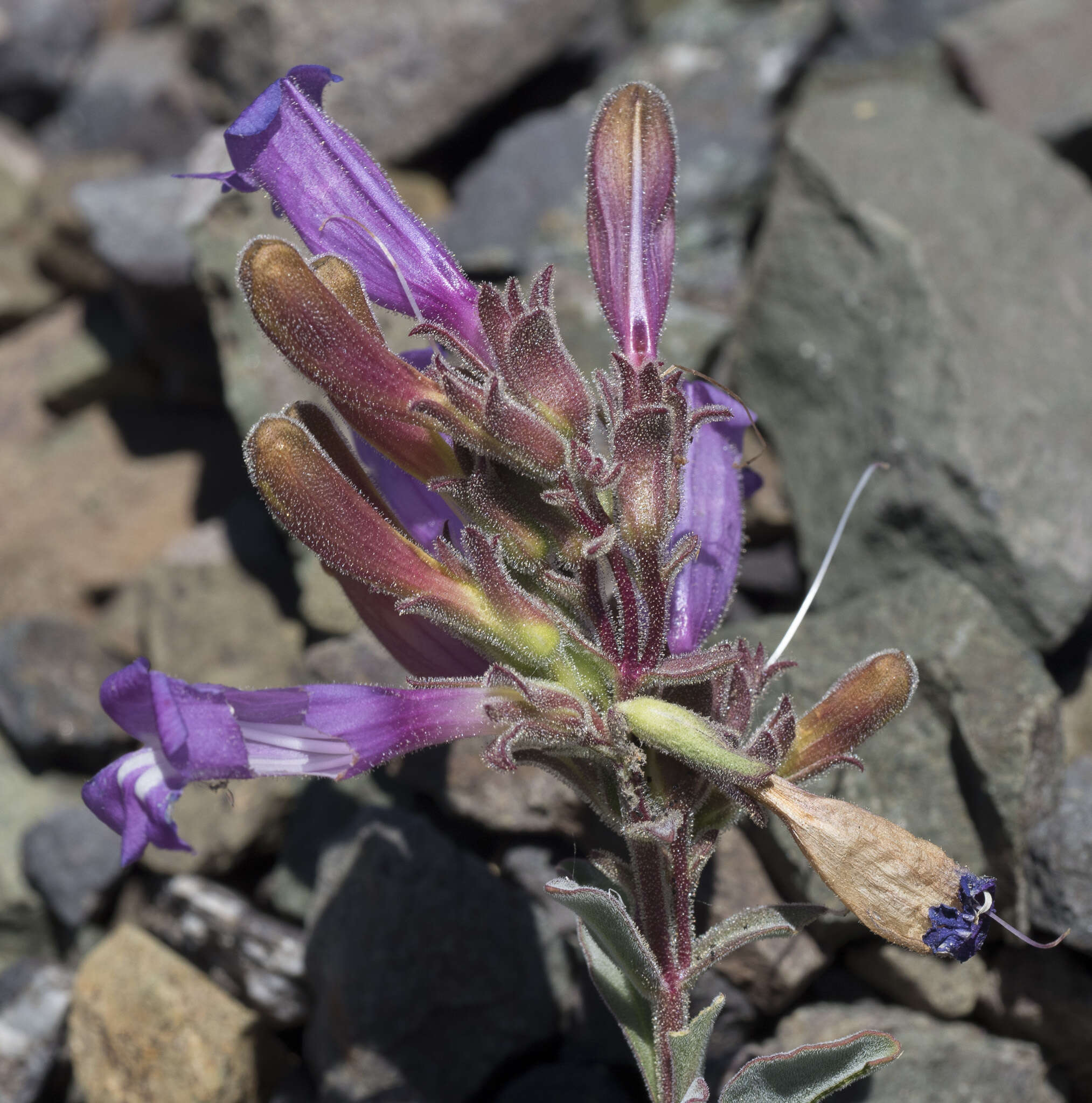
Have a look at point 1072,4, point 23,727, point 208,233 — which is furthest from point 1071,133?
point 23,727

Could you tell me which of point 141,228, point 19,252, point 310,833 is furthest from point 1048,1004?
point 19,252

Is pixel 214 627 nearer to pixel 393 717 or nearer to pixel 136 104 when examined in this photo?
pixel 393 717

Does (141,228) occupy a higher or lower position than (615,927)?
higher

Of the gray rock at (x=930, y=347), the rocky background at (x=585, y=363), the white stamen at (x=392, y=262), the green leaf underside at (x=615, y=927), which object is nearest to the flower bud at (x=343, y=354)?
the white stamen at (x=392, y=262)

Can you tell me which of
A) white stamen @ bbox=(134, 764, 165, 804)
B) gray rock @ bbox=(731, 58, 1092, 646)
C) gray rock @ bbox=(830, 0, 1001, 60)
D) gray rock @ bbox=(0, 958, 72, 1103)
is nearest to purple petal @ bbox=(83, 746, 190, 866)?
white stamen @ bbox=(134, 764, 165, 804)

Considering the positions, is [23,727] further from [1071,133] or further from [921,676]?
[1071,133]

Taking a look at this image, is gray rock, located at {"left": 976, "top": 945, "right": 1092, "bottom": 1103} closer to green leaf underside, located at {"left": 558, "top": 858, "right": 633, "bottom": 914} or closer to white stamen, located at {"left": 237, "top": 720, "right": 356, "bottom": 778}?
green leaf underside, located at {"left": 558, "top": 858, "right": 633, "bottom": 914}
